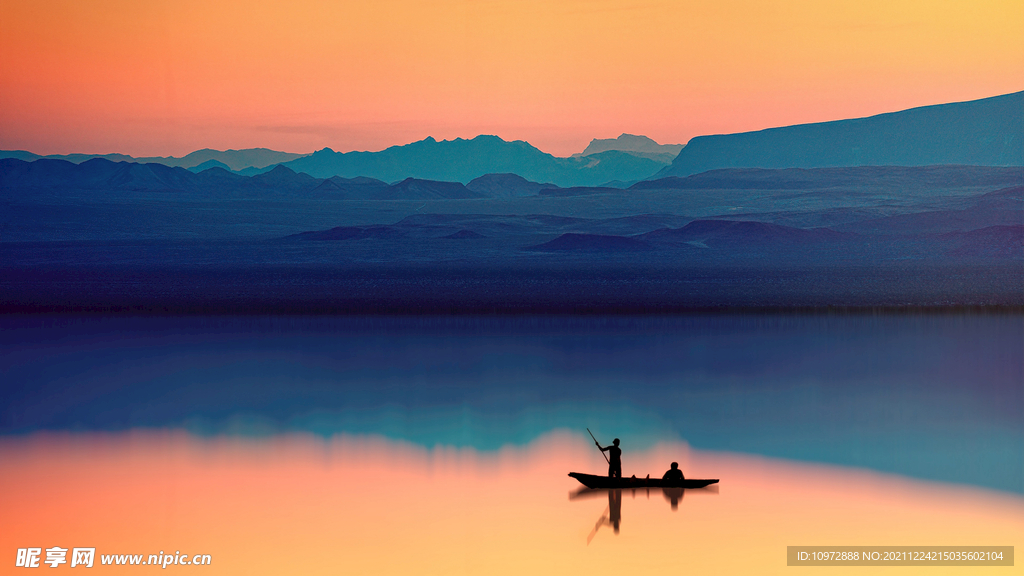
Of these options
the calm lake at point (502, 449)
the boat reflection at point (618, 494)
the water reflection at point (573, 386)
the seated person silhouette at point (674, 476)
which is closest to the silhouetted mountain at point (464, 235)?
the water reflection at point (573, 386)

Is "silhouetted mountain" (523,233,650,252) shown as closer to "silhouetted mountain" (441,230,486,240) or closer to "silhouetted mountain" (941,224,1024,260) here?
"silhouetted mountain" (441,230,486,240)

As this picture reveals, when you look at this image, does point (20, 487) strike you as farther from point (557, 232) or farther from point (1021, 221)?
point (557, 232)

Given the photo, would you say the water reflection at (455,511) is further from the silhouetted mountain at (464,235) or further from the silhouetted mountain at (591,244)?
the silhouetted mountain at (464,235)

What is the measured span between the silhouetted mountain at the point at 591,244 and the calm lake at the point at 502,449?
114m

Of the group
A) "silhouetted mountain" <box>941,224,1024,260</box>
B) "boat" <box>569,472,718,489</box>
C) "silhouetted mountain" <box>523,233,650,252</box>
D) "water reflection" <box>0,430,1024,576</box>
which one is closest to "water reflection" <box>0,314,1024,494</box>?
"water reflection" <box>0,430,1024,576</box>

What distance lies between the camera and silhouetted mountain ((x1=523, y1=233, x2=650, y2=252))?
486ft

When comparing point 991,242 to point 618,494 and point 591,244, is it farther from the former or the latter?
point 618,494

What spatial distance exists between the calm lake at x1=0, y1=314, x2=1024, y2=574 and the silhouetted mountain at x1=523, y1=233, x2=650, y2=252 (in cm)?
11434

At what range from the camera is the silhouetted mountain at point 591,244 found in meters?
148

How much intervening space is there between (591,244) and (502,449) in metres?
134

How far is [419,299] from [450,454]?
132 feet

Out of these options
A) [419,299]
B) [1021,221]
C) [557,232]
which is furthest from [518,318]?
[557,232]

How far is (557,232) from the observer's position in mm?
169625

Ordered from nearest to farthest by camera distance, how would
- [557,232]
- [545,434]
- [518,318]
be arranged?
[545,434], [518,318], [557,232]
